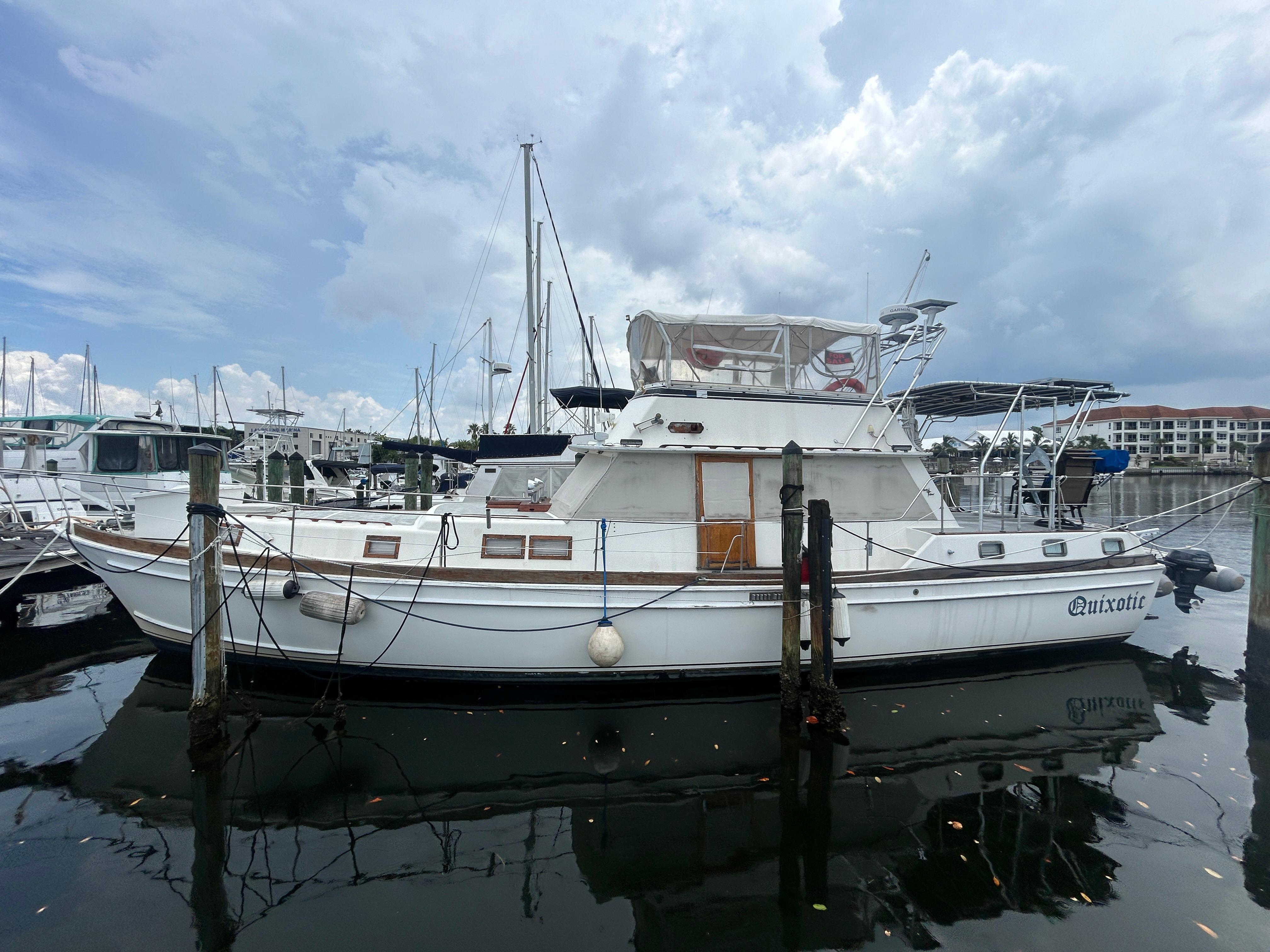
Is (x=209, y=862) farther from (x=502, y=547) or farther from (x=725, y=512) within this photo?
(x=725, y=512)

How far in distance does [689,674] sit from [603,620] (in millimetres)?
1274

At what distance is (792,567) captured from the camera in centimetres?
606

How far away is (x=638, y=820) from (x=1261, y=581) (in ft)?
26.3

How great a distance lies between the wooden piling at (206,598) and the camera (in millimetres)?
5488

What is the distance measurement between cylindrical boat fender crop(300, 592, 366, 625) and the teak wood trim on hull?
28 centimetres

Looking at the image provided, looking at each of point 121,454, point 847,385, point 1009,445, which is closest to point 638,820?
point 847,385

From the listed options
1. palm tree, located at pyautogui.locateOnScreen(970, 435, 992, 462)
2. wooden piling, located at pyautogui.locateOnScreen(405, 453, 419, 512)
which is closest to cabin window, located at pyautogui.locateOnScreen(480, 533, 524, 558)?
palm tree, located at pyautogui.locateOnScreen(970, 435, 992, 462)

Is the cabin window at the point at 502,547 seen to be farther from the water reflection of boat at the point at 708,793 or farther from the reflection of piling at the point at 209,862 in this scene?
the reflection of piling at the point at 209,862

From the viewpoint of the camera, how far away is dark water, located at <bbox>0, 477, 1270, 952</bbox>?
3.46 metres

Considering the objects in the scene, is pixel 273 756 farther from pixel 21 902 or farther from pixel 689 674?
pixel 689 674

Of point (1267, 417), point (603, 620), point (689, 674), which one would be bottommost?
point (689, 674)

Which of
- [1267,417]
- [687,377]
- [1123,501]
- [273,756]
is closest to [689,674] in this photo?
[687,377]

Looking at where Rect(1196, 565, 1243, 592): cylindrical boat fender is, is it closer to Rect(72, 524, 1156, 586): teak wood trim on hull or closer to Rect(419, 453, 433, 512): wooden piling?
Rect(72, 524, 1156, 586): teak wood trim on hull

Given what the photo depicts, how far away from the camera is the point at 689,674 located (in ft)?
21.4
